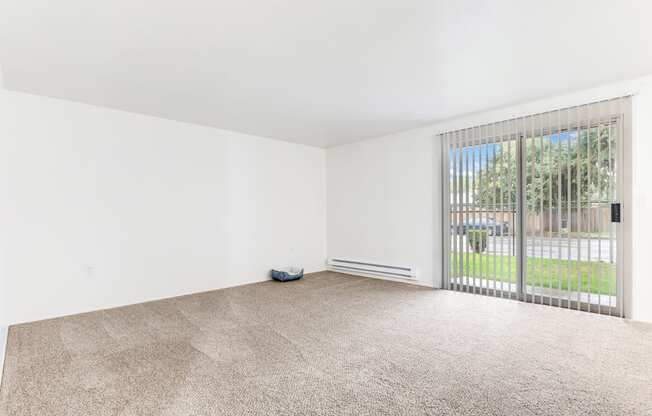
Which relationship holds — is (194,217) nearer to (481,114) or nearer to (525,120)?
(481,114)

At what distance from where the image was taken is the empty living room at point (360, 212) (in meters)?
2.03

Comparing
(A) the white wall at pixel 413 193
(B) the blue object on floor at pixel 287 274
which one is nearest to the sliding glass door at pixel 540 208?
(A) the white wall at pixel 413 193

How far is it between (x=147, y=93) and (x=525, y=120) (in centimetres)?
415

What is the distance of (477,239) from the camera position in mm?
4160

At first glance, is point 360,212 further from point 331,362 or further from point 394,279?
point 331,362

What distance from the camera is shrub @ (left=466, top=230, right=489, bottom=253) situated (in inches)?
161

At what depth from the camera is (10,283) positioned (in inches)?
124

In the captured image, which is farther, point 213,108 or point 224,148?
point 224,148

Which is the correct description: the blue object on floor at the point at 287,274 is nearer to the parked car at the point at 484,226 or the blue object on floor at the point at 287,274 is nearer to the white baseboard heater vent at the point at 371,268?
the white baseboard heater vent at the point at 371,268

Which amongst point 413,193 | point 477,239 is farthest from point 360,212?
point 477,239

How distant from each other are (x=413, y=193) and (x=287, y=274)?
7.49 ft

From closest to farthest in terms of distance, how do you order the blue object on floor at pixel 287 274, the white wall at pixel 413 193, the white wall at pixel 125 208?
1. the white wall at pixel 413 193
2. the white wall at pixel 125 208
3. the blue object on floor at pixel 287 274

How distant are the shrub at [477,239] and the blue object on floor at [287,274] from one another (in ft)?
8.47

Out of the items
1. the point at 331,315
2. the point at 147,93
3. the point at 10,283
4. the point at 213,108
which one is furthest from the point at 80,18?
the point at 331,315
